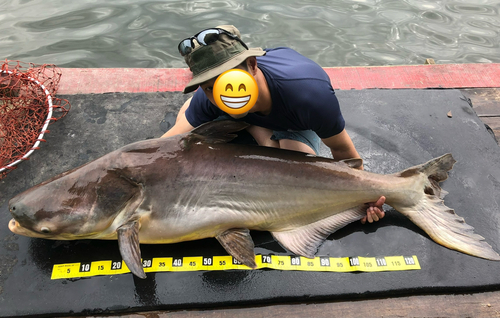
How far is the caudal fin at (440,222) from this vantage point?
2225mm

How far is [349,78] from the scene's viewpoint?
3.75 m

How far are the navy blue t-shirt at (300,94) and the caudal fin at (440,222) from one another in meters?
0.66

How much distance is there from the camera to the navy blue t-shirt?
2.04 meters

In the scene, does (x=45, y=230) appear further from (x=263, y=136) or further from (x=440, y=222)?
(x=440, y=222)

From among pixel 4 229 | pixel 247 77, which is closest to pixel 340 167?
pixel 247 77

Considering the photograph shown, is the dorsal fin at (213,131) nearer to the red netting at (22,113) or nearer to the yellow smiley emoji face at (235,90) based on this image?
the yellow smiley emoji face at (235,90)

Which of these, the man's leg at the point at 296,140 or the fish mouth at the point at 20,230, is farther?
the man's leg at the point at 296,140

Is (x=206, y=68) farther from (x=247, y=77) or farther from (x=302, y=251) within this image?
(x=302, y=251)

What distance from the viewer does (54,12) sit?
5613 millimetres

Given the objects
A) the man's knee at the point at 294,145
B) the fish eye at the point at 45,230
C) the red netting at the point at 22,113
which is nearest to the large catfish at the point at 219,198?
the fish eye at the point at 45,230

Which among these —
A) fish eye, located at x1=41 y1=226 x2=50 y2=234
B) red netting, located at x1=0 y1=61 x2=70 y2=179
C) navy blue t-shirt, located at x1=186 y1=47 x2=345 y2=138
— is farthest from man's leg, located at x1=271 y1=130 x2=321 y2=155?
red netting, located at x1=0 y1=61 x2=70 y2=179

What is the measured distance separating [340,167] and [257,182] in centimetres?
53

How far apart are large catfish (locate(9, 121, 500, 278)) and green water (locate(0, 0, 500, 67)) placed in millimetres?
3104

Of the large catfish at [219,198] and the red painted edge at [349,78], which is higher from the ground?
the large catfish at [219,198]
